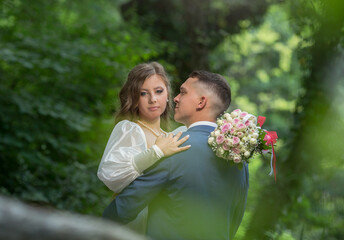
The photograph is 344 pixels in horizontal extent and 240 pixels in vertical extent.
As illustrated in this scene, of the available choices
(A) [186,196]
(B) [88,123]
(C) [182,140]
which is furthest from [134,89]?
(B) [88,123]

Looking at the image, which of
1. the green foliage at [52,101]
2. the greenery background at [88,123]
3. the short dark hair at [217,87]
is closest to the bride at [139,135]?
the short dark hair at [217,87]

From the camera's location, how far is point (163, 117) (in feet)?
10.5

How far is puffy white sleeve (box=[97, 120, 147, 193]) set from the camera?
8.13ft

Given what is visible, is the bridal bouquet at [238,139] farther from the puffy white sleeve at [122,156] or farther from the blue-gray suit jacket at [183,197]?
the puffy white sleeve at [122,156]

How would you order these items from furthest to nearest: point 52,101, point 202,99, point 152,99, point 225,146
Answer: point 52,101 → point 152,99 → point 202,99 → point 225,146

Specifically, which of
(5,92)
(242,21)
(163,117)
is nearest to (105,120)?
(5,92)

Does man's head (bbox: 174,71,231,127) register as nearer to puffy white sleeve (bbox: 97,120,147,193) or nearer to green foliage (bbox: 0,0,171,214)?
puffy white sleeve (bbox: 97,120,147,193)

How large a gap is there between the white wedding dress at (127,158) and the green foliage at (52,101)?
467 centimetres

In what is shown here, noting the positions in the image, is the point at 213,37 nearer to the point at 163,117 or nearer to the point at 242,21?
the point at 242,21

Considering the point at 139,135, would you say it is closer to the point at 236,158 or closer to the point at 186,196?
the point at 186,196

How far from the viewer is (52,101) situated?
7.38m

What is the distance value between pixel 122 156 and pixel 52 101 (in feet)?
16.8

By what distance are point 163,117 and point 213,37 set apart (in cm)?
815

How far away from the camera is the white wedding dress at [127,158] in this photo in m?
2.46
